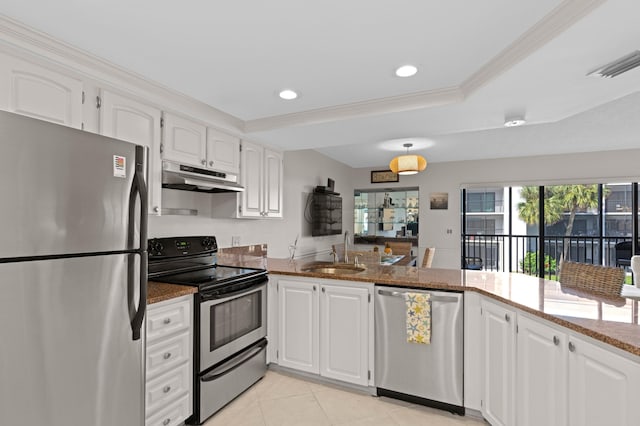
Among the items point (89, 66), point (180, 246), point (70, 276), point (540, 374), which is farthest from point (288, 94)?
point (540, 374)

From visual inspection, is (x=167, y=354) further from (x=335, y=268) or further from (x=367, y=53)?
(x=367, y=53)

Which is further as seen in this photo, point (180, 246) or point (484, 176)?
point (484, 176)

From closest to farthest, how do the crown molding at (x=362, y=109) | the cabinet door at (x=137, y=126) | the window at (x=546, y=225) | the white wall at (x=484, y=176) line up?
the cabinet door at (x=137, y=126)
the crown molding at (x=362, y=109)
the white wall at (x=484, y=176)
the window at (x=546, y=225)

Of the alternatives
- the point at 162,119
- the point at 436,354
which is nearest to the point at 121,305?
the point at 162,119

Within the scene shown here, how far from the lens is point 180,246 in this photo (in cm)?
265

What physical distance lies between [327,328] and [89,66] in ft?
7.85

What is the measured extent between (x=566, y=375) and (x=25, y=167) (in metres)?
2.43

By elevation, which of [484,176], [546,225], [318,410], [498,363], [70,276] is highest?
[484,176]

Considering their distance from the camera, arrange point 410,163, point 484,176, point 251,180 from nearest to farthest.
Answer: point 251,180
point 410,163
point 484,176

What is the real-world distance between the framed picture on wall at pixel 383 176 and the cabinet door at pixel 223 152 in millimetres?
3873

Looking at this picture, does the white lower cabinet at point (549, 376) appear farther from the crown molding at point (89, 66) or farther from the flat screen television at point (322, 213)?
the flat screen television at point (322, 213)

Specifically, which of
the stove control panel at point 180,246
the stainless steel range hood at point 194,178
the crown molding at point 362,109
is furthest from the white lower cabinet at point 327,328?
the crown molding at point 362,109

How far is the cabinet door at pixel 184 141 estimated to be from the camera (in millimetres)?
2457

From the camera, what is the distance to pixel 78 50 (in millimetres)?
1860
